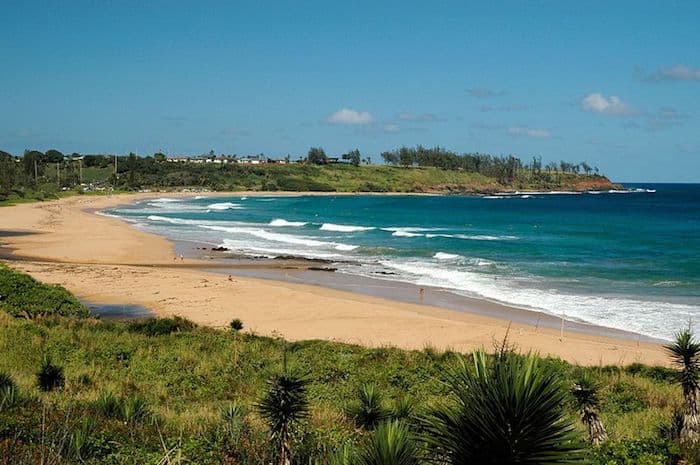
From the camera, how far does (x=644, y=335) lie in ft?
75.3

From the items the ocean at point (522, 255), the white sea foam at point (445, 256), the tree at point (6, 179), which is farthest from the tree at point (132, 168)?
the white sea foam at point (445, 256)

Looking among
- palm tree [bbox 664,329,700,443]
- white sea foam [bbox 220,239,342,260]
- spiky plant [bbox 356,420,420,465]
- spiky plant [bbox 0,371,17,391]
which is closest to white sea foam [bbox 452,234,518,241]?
white sea foam [bbox 220,239,342,260]

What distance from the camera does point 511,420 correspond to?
2896 mm

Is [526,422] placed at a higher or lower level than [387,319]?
higher

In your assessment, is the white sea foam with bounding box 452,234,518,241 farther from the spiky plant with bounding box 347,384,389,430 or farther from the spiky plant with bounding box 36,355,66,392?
the spiky plant with bounding box 347,384,389,430

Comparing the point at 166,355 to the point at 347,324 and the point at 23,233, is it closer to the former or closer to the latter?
the point at 347,324

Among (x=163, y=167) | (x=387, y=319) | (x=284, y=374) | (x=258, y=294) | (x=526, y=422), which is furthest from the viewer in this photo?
(x=163, y=167)

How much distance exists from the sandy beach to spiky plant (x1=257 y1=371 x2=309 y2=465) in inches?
240

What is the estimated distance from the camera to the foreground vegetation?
2986mm

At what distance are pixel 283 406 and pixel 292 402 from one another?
0.31 feet

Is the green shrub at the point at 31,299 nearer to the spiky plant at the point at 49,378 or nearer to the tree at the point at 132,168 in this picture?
the spiky plant at the point at 49,378

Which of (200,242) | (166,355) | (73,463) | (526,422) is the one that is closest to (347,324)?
(166,355)

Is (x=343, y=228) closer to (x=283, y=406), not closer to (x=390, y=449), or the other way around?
(x=283, y=406)

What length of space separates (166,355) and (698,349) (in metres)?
10.5
